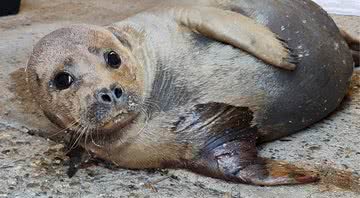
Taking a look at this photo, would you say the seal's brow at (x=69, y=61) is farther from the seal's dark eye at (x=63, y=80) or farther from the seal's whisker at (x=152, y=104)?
the seal's whisker at (x=152, y=104)

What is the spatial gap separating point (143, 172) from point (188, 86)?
399mm

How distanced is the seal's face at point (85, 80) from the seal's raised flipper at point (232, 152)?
0.28m

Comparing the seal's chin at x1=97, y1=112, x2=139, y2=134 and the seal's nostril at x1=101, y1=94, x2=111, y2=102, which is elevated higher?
the seal's nostril at x1=101, y1=94, x2=111, y2=102

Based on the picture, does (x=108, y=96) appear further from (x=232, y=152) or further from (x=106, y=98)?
(x=232, y=152)

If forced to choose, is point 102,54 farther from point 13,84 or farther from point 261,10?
point 13,84

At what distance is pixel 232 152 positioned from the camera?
2.95 meters

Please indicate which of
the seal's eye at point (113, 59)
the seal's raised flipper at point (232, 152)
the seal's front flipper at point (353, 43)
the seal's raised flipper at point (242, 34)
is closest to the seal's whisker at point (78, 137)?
the seal's eye at point (113, 59)

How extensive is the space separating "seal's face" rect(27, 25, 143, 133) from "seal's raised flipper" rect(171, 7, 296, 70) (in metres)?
0.33

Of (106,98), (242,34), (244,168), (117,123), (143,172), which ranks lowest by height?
(143,172)

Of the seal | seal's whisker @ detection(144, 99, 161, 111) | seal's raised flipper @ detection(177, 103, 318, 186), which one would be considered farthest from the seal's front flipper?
seal's whisker @ detection(144, 99, 161, 111)

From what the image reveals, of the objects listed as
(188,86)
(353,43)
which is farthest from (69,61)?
(353,43)

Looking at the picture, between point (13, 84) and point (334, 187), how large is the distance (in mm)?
1971

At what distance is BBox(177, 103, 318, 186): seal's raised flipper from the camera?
A: 2889 mm

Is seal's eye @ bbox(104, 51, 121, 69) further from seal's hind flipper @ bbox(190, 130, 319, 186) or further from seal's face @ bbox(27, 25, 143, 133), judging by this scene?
seal's hind flipper @ bbox(190, 130, 319, 186)
